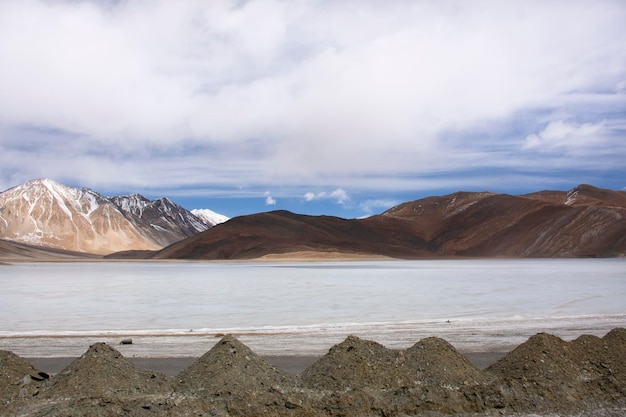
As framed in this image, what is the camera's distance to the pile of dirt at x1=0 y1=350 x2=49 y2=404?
23.5 feet

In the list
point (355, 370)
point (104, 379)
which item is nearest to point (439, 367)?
point (355, 370)

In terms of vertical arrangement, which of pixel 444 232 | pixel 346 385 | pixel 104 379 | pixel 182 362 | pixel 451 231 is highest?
pixel 451 231

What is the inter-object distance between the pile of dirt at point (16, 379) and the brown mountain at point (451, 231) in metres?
108

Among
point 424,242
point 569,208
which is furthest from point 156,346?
point 424,242

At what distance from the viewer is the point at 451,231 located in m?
160

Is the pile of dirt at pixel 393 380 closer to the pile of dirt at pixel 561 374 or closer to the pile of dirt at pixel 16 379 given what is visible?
the pile of dirt at pixel 561 374

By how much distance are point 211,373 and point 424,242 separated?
155m

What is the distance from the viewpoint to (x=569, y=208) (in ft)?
427

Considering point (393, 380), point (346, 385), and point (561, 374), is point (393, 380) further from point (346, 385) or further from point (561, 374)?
point (561, 374)

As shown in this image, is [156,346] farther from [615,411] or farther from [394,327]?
[615,411]

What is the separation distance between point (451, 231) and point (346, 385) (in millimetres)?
156016

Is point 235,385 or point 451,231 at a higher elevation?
point 451,231

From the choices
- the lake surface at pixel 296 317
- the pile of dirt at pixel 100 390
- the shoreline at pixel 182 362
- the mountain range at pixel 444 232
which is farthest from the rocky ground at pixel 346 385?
the mountain range at pixel 444 232

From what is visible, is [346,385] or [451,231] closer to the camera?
[346,385]
